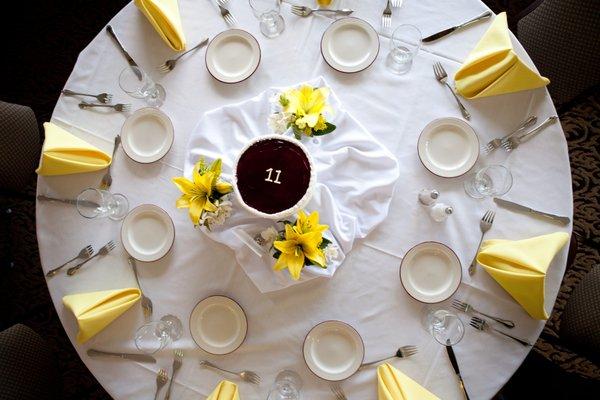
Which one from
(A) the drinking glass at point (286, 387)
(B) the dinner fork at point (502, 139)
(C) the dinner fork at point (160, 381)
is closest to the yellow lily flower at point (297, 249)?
(A) the drinking glass at point (286, 387)

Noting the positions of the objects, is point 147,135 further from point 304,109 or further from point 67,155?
point 304,109

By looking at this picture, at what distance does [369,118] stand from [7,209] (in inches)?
99.6

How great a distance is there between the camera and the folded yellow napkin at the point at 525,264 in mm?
2199

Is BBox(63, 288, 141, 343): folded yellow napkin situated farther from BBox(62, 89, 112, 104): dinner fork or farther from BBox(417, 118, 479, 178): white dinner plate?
BBox(417, 118, 479, 178): white dinner plate

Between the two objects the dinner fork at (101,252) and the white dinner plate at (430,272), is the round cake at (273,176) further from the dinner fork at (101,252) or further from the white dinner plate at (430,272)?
the dinner fork at (101,252)

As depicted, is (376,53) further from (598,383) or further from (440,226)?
(598,383)

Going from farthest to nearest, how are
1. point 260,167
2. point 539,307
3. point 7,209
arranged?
point 7,209
point 539,307
point 260,167

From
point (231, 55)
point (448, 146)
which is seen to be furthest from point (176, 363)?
point (448, 146)

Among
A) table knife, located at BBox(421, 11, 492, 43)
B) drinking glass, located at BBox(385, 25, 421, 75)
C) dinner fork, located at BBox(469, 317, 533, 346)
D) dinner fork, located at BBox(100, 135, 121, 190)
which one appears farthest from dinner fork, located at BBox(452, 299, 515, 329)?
dinner fork, located at BBox(100, 135, 121, 190)

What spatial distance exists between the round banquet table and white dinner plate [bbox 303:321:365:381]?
0.04 m

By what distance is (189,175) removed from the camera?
230 cm

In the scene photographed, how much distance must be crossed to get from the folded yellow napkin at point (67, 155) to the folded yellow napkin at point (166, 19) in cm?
62

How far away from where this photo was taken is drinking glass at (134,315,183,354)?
2.35 meters

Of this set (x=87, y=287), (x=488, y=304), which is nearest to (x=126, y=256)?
(x=87, y=287)
